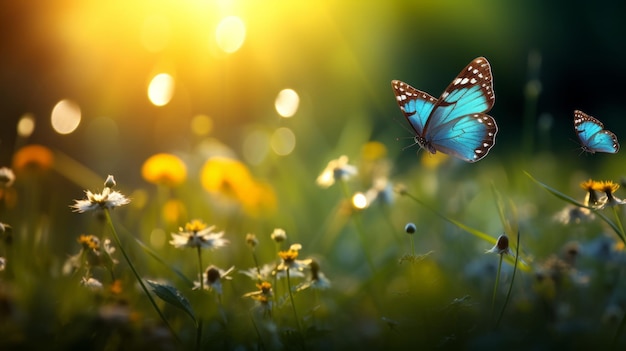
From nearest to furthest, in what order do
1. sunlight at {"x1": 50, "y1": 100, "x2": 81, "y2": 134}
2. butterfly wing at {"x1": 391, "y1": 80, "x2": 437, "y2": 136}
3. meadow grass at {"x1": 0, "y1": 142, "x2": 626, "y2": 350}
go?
meadow grass at {"x1": 0, "y1": 142, "x2": 626, "y2": 350}, butterfly wing at {"x1": 391, "y1": 80, "x2": 437, "y2": 136}, sunlight at {"x1": 50, "y1": 100, "x2": 81, "y2": 134}

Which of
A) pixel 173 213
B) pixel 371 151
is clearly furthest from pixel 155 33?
pixel 173 213

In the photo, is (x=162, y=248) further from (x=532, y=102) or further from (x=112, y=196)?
(x=532, y=102)

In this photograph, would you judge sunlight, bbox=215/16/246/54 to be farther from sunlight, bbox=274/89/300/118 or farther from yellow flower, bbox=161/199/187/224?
yellow flower, bbox=161/199/187/224

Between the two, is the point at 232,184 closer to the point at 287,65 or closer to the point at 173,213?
the point at 173,213

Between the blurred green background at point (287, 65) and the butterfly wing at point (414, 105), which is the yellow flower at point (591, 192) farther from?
the blurred green background at point (287, 65)

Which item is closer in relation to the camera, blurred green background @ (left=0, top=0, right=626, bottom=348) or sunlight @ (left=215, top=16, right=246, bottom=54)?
blurred green background @ (left=0, top=0, right=626, bottom=348)

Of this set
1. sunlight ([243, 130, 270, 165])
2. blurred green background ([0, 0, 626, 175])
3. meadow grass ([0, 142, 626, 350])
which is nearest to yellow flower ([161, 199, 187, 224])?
meadow grass ([0, 142, 626, 350])
